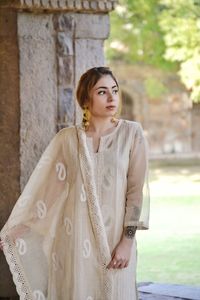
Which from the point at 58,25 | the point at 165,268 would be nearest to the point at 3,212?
the point at 58,25

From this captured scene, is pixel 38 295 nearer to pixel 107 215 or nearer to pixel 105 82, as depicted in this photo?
pixel 107 215

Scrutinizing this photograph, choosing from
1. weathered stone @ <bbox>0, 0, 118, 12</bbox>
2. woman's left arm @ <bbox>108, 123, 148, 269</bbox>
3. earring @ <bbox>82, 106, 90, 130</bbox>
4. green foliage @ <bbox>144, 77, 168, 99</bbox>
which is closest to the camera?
woman's left arm @ <bbox>108, 123, 148, 269</bbox>

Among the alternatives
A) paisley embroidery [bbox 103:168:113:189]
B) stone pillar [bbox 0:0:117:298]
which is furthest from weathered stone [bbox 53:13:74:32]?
paisley embroidery [bbox 103:168:113:189]

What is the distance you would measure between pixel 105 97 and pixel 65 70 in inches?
41.6

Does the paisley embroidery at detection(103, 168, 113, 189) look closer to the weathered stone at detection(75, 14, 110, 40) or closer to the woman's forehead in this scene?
the woman's forehead

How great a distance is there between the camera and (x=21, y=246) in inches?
127

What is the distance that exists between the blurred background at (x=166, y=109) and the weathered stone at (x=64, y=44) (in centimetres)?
319

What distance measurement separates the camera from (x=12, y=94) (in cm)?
390

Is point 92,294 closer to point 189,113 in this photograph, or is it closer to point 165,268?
point 165,268

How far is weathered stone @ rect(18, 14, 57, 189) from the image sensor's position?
12.7 ft

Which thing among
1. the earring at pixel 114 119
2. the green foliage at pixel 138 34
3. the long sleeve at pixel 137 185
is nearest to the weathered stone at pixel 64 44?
the earring at pixel 114 119

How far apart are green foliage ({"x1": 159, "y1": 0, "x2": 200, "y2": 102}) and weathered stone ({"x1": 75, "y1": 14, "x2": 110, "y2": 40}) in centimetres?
1020

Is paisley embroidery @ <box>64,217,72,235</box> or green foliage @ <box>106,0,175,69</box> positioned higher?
green foliage @ <box>106,0,175,69</box>

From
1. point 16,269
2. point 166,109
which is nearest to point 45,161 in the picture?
point 16,269
